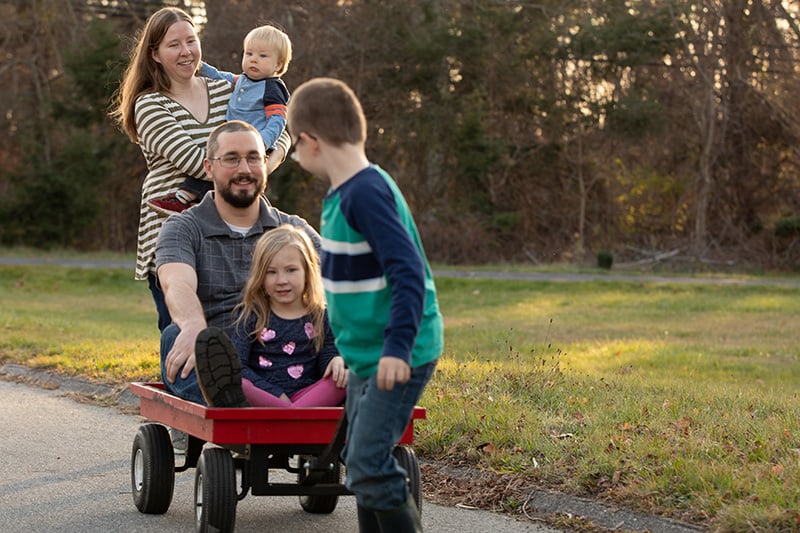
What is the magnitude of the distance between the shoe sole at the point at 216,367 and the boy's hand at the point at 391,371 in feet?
3.45

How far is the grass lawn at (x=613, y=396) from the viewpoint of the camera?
512 centimetres

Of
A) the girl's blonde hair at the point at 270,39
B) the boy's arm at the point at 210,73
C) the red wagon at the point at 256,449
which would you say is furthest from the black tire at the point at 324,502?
the boy's arm at the point at 210,73

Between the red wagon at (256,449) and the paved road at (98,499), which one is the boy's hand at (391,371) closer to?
the red wagon at (256,449)

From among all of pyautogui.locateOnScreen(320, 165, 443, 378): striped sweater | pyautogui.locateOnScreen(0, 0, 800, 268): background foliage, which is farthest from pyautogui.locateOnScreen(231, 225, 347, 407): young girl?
pyautogui.locateOnScreen(0, 0, 800, 268): background foliage

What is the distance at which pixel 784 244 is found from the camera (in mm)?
28391

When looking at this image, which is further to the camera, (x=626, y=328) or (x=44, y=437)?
(x=626, y=328)

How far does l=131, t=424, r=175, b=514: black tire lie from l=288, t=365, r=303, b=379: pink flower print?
76 centimetres

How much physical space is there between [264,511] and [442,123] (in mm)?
25117

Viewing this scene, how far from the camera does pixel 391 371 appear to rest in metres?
3.54

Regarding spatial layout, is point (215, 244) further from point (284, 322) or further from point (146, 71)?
point (146, 71)

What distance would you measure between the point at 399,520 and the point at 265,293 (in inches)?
59.0

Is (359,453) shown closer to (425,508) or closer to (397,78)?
(425,508)

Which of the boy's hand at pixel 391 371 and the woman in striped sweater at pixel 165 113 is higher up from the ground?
the woman in striped sweater at pixel 165 113

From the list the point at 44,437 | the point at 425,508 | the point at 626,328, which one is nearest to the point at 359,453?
the point at 425,508
